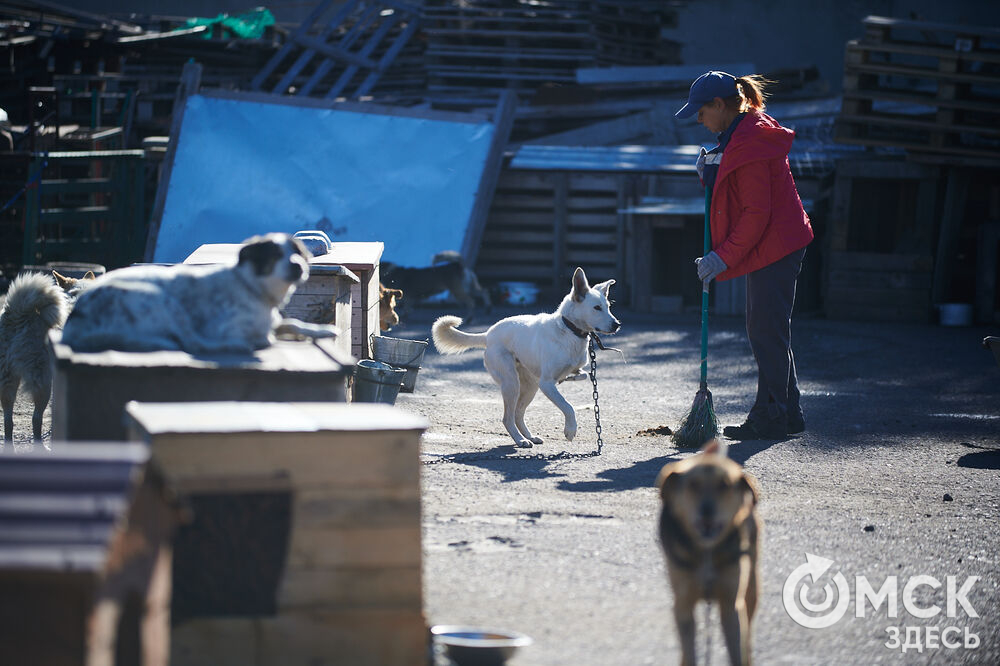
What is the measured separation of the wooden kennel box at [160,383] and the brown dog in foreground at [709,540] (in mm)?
1592

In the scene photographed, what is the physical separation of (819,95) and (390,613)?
18.1m

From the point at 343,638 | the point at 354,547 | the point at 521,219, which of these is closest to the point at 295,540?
the point at 354,547

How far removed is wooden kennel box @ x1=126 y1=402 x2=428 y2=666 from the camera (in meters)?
3.38

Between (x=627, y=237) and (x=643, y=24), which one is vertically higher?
(x=643, y=24)

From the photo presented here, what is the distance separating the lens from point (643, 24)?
22.5m

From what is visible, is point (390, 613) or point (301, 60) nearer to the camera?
point (390, 613)

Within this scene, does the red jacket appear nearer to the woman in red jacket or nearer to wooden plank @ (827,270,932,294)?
the woman in red jacket

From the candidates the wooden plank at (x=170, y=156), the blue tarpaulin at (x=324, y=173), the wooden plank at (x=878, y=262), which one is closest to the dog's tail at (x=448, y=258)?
the blue tarpaulin at (x=324, y=173)

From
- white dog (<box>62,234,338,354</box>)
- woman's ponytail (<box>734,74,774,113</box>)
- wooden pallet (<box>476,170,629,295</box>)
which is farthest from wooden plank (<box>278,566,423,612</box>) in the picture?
wooden pallet (<box>476,170,629,295</box>)

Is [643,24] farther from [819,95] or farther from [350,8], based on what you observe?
[350,8]

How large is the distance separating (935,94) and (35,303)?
11926 millimetres

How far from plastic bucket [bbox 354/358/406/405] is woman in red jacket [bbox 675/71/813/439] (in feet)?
7.13

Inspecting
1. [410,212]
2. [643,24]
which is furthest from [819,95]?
[410,212]

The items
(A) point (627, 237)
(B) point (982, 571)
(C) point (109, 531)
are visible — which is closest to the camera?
(C) point (109, 531)
